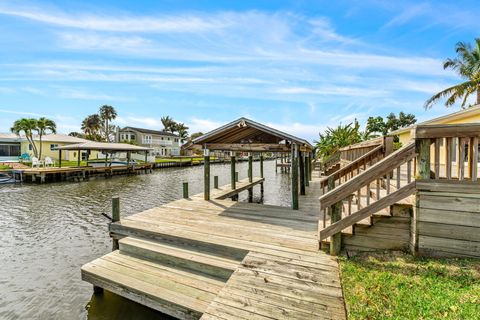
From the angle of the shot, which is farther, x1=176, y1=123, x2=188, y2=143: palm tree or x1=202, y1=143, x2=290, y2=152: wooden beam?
x1=176, y1=123, x2=188, y2=143: palm tree

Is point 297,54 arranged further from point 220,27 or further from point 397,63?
point 397,63

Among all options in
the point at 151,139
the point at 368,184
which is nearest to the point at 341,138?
the point at 368,184

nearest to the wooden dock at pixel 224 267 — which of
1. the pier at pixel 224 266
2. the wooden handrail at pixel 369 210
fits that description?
the pier at pixel 224 266

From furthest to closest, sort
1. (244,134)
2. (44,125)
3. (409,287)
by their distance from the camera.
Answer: (44,125) → (244,134) → (409,287)

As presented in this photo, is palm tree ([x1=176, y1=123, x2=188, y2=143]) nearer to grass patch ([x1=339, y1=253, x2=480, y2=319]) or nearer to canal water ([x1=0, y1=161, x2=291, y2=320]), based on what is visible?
canal water ([x1=0, y1=161, x2=291, y2=320])

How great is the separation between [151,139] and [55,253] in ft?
170

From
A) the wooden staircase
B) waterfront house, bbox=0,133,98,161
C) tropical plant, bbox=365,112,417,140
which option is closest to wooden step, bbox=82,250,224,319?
the wooden staircase

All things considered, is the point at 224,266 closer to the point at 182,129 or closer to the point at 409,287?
the point at 409,287

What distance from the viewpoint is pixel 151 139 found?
56875mm

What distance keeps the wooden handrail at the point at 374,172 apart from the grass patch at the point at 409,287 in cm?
105

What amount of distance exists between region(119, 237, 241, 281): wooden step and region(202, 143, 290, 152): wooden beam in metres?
4.64

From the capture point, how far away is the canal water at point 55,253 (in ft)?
16.7

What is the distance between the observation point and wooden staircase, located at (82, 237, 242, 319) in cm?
389

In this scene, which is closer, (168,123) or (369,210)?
(369,210)
